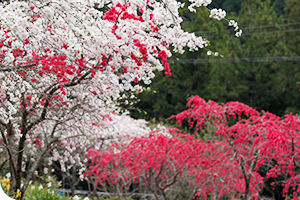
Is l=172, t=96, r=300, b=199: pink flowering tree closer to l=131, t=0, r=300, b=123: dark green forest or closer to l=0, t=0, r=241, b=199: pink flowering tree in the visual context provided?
l=0, t=0, r=241, b=199: pink flowering tree

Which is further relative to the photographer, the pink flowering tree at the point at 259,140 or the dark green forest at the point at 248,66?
the dark green forest at the point at 248,66

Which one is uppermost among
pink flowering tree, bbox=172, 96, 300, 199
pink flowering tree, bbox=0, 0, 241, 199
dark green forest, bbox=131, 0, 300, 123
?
dark green forest, bbox=131, 0, 300, 123

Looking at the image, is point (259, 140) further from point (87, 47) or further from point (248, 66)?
point (248, 66)

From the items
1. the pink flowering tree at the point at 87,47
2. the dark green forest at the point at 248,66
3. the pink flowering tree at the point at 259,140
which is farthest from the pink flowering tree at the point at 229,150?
the dark green forest at the point at 248,66

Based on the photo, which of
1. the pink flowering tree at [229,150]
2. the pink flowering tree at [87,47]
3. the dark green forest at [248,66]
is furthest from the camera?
the dark green forest at [248,66]

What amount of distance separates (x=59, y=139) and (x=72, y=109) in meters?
0.80

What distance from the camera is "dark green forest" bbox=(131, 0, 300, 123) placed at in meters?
15.4

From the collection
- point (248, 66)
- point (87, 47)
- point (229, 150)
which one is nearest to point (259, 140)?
point (229, 150)

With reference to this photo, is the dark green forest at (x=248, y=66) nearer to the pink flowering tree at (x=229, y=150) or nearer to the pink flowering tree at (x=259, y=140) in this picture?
the pink flowering tree at (x=229, y=150)

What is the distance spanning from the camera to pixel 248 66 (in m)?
16.0

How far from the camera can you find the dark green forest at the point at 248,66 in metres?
15.4

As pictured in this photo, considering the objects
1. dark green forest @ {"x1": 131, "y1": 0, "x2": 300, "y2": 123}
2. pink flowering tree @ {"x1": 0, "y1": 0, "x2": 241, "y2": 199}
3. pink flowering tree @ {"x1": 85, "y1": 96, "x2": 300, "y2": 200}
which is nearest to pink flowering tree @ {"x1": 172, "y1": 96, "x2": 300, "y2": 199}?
pink flowering tree @ {"x1": 85, "y1": 96, "x2": 300, "y2": 200}

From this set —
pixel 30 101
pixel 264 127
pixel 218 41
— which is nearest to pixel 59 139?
pixel 30 101

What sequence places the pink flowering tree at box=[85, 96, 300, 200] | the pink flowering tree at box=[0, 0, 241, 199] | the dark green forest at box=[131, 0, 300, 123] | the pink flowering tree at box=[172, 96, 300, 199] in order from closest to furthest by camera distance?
the pink flowering tree at box=[0, 0, 241, 199] → the pink flowering tree at box=[172, 96, 300, 199] → the pink flowering tree at box=[85, 96, 300, 200] → the dark green forest at box=[131, 0, 300, 123]
